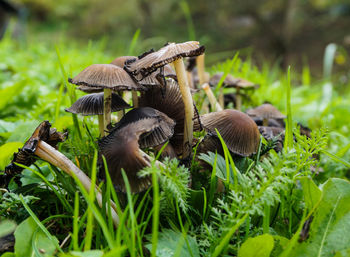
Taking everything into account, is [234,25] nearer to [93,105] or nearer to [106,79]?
[93,105]

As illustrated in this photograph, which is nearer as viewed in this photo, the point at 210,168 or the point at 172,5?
the point at 210,168

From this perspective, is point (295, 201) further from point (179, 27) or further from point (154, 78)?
point (179, 27)

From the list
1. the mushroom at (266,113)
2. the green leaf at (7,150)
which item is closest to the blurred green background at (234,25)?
the mushroom at (266,113)

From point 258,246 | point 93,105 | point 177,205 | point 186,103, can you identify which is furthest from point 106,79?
point 258,246

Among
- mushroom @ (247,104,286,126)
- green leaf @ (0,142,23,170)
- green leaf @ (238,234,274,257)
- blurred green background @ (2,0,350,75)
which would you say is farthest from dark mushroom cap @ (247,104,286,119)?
blurred green background @ (2,0,350,75)

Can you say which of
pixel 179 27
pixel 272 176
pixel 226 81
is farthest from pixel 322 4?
pixel 272 176

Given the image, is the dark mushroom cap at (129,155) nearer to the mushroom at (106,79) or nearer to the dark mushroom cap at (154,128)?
the dark mushroom cap at (154,128)

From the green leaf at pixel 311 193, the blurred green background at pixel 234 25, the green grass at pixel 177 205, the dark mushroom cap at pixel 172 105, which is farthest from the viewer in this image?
the blurred green background at pixel 234 25
